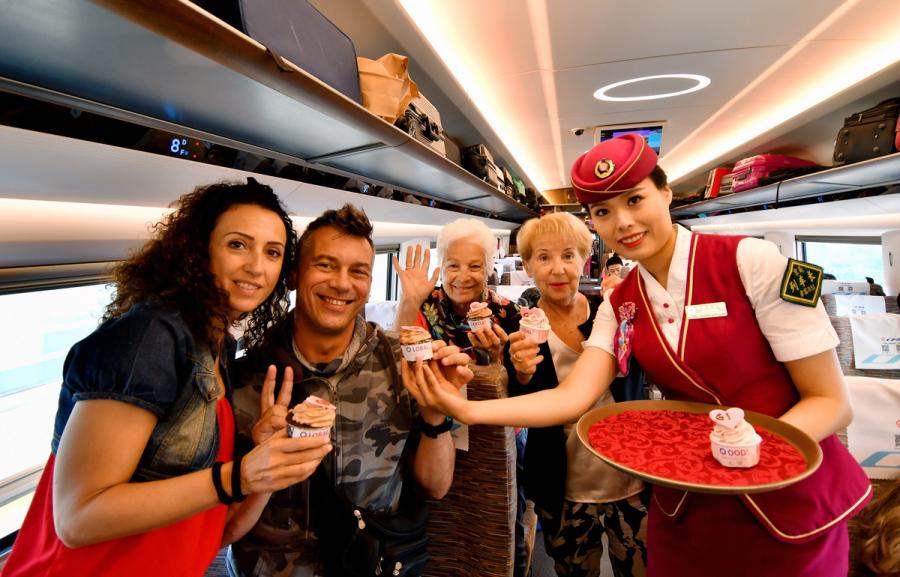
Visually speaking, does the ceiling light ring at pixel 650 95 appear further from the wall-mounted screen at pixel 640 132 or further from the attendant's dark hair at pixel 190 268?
the attendant's dark hair at pixel 190 268

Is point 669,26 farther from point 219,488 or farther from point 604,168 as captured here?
point 219,488

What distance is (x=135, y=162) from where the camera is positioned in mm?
1490

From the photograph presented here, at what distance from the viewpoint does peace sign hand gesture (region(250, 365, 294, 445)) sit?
1341 millimetres

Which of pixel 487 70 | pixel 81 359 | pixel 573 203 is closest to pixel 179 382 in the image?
pixel 81 359

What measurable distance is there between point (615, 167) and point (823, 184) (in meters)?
4.51

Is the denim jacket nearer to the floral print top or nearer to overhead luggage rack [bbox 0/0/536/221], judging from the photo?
overhead luggage rack [bbox 0/0/536/221]

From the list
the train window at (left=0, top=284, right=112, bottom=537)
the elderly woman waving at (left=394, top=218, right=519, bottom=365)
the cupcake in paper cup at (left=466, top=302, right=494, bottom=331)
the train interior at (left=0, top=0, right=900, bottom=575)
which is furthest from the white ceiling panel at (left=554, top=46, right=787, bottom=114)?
the train window at (left=0, top=284, right=112, bottom=537)

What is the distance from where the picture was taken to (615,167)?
1412 mm

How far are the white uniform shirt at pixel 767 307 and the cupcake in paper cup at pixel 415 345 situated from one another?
35.3 inches

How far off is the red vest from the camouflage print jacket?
1.04m

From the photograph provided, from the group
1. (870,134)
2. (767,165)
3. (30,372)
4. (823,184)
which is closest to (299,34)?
(30,372)

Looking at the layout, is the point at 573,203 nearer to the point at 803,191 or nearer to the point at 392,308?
the point at 803,191

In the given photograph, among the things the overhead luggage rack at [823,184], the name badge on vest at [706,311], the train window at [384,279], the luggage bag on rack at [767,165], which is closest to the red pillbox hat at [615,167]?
the name badge on vest at [706,311]

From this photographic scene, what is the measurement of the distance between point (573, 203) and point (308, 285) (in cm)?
1251
